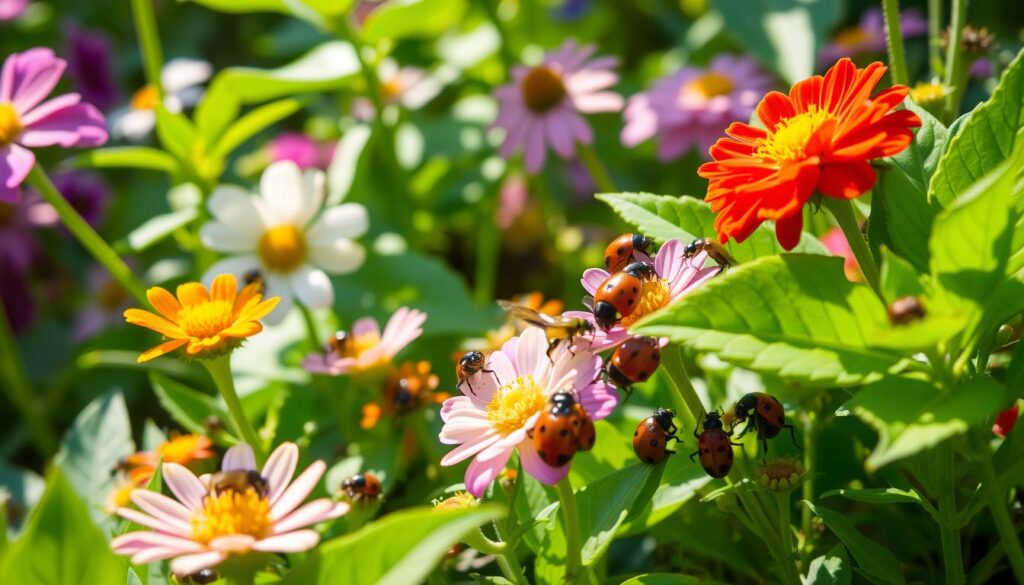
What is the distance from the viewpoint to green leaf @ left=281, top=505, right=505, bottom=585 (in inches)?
19.7

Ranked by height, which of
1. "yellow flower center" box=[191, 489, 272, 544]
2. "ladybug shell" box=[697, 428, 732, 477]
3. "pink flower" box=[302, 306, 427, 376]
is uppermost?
"yellow flower center" box=[191, 489, 272, 544]

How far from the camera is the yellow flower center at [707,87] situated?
1.31 meters

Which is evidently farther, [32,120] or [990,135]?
[32,120]

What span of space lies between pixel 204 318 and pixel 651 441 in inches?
13.3

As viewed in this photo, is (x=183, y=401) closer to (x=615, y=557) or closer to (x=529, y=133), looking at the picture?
(x=615, y=557)

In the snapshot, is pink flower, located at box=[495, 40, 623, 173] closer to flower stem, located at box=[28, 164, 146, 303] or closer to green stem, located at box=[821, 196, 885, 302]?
flower stem, located at box=[28, 164, 146, 303]

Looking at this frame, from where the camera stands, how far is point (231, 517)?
1.95ft

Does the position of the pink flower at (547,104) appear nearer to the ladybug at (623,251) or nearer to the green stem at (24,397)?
the ladybug at (623,251)

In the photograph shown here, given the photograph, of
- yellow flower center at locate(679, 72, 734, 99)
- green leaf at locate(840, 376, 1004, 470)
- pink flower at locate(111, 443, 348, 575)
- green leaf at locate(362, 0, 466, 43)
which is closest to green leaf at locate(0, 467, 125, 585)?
pink flower at locate(111, 443, 348, 575)

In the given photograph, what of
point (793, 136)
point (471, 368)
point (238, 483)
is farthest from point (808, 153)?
point (238, 483)

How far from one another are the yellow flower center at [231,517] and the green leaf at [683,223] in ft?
1.00

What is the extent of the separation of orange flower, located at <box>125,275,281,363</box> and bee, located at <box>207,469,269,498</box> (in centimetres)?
13

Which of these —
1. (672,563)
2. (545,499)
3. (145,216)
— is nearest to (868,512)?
(672,563)

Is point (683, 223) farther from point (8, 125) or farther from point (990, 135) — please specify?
point (8, 125)
